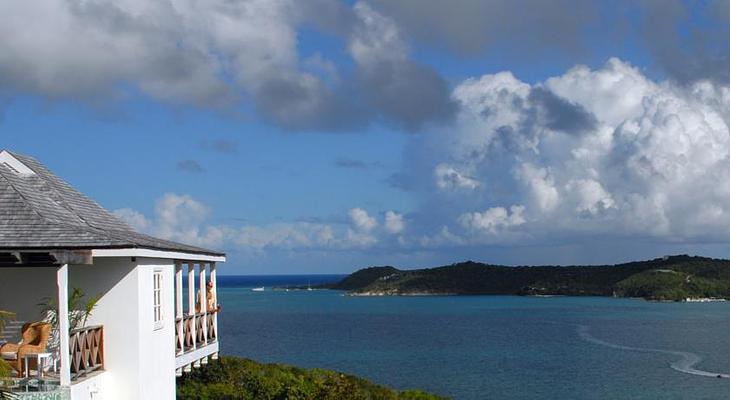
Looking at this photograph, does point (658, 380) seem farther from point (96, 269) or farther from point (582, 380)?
point (96, 269)

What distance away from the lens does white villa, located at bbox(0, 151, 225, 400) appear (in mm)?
12969

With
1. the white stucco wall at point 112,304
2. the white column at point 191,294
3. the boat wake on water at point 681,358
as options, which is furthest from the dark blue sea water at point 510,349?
the white stucco wall at point 112,304

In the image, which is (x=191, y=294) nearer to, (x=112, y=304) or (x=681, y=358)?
(x=112, y=304)

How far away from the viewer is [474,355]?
74750mm

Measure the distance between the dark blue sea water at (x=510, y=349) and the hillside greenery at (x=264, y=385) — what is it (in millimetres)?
23440

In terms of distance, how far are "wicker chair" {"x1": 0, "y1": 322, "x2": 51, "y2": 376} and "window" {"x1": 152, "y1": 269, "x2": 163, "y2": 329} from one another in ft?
7.67

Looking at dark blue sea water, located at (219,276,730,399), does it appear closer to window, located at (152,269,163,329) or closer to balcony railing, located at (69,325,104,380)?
window, located at (152,269,163,329)

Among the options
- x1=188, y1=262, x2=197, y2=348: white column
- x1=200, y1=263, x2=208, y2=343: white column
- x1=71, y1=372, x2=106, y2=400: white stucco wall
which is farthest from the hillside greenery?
x1=71, y1=372, x2=106, y2=400: white stucco wall

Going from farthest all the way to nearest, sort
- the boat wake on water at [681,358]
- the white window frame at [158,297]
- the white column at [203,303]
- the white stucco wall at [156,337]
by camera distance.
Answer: the boat wake on water at [681,358] → the white column at [203,303] → the white window frame at [158,297] → the white stucco wall at [156,337]

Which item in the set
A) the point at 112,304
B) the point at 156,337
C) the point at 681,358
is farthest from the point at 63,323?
the point at 681,358

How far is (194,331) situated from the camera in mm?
19203

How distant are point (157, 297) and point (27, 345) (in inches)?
121

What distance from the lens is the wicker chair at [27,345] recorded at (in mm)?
13344

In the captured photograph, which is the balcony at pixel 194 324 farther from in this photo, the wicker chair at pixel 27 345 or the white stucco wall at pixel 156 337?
the wicker chair at pixel 27 345
